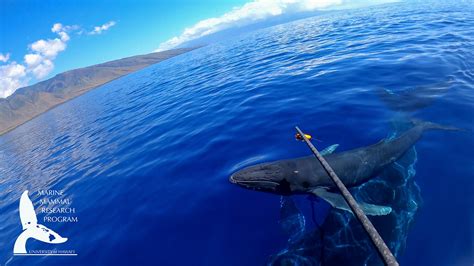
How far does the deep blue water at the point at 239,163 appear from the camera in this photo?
27.3 ft

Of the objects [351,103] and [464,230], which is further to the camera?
→ [351,103]

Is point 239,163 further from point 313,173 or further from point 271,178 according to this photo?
point 313,173

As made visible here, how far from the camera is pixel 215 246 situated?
27.6 feet

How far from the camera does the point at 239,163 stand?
1240 cm

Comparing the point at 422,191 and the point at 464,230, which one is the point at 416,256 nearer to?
the point at 464,230

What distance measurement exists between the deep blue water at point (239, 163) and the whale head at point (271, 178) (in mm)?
514

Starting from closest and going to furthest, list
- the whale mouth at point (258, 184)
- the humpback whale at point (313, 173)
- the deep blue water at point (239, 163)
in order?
the deep blue water at point (239, 163)
the humpback whale at point (313, 173)
the whale mouth at point (258, 184)

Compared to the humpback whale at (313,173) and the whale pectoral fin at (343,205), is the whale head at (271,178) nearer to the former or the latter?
the humpback whale at (313,173)

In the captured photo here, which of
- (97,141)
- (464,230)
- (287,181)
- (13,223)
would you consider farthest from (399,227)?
(97,141)

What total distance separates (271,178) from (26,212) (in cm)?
1530

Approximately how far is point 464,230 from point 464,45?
22975mm

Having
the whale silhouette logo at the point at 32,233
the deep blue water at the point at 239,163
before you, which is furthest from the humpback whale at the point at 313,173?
the whale silhouette logo at the point at 32,233

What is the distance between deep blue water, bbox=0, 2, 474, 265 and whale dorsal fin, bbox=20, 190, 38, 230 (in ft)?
1.32

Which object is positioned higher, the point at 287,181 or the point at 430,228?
the point at 287,181
